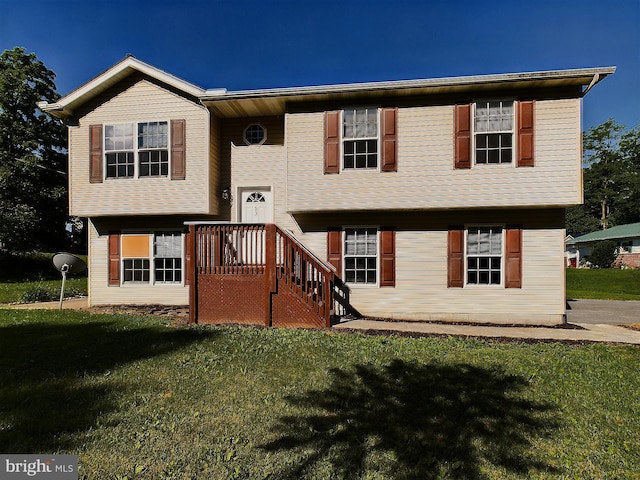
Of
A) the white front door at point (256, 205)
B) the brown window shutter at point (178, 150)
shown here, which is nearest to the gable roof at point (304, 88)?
the brown window shutter at point (178, 150)

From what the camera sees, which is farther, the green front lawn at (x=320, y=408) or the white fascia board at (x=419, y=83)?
Answer: the white fascia board at (x=419, y=83)

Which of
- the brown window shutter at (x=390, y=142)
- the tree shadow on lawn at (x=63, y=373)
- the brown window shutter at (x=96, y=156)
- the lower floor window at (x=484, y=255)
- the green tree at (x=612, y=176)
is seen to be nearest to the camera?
the tree shadow on lawn at (x=63, y=373)

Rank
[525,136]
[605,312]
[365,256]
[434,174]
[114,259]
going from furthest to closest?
[605,312]
[114,259]
[365,256]
[434,174]
[525,136]

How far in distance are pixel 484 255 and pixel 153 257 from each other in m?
9.37

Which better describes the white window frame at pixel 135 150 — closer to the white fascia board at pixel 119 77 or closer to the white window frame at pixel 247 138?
the white fascia board at pixel 119 77

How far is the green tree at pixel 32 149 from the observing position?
2044 centimetres

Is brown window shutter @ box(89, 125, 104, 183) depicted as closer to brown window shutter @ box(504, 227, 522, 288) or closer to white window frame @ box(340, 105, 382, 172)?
white window frame @ box(340, 105, 382, 172)

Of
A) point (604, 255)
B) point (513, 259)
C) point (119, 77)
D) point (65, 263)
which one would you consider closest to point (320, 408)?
point (513, 259)

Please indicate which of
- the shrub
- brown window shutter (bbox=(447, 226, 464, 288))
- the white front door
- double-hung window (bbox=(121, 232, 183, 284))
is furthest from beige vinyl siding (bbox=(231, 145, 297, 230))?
the shrub

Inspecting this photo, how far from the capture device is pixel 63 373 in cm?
452

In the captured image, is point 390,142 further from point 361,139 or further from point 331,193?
point 331,193

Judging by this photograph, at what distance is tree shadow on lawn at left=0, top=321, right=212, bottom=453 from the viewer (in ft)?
10.1

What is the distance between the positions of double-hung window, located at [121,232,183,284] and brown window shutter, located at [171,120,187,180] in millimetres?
1873

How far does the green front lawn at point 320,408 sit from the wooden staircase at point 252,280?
1751 millimetres
